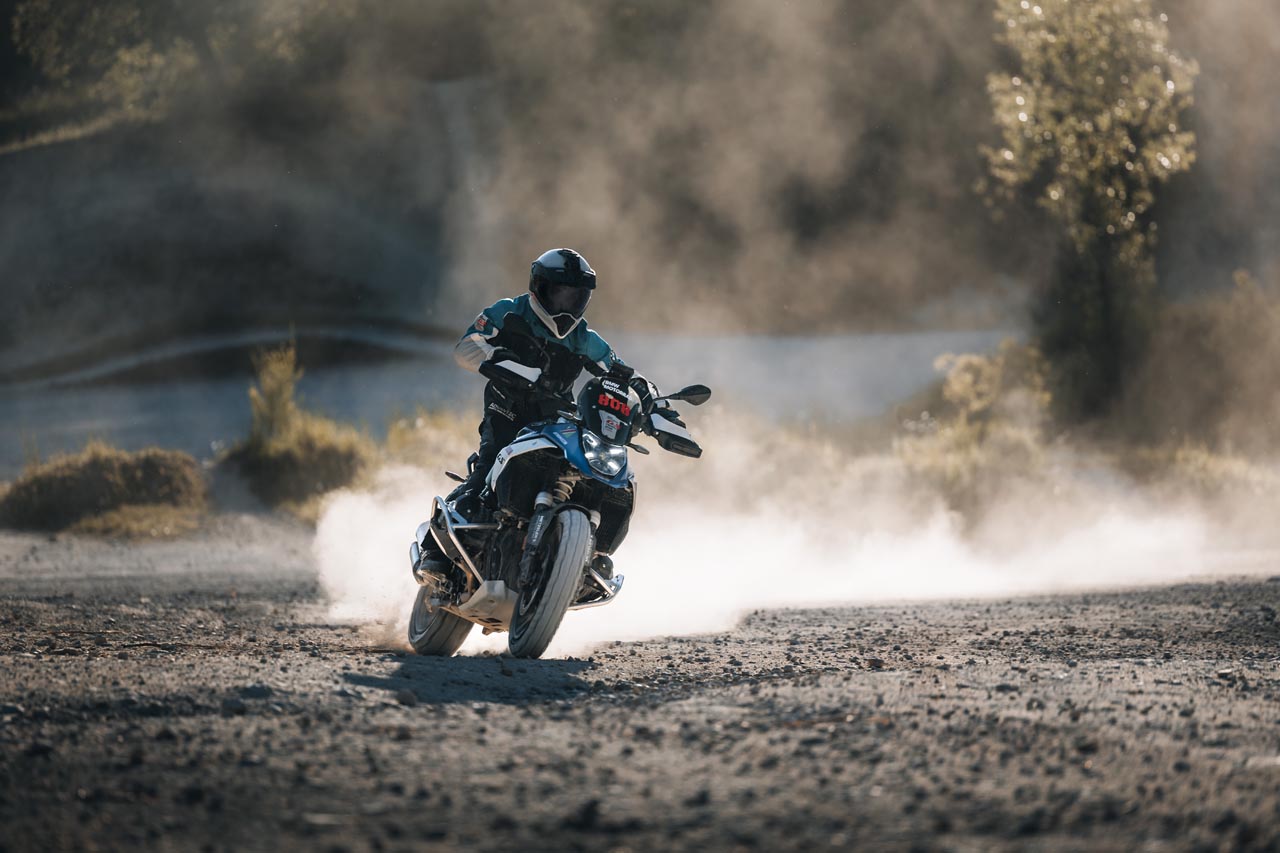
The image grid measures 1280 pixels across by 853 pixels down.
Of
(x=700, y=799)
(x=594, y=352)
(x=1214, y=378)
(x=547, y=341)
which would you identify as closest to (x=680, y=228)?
(x=1214, y=378)

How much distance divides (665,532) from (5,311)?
28.1 m

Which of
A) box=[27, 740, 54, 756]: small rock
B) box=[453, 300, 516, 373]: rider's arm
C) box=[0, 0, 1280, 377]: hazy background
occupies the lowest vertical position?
box=[27, 740, 54, 756]: small rock

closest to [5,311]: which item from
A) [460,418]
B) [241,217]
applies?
[241,217]

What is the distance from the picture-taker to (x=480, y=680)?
6543 mm

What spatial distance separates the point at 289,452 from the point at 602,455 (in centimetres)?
1393

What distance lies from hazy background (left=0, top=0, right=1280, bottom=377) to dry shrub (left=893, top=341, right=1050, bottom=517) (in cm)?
1618

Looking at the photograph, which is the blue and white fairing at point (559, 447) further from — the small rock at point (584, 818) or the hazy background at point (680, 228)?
the hazy background at point (680, 228)

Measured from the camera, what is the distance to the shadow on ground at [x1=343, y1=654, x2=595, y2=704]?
608 cm

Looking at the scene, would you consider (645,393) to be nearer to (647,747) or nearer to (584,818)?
(647,747)

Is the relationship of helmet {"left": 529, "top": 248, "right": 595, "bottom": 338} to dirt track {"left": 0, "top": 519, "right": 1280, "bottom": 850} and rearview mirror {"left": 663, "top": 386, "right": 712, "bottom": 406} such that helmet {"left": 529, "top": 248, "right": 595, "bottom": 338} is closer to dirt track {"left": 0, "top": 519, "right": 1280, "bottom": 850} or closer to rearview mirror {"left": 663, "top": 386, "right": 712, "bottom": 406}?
rearview mirror {"left": 663, "top": 386, "right": 712, "bottom": 406}

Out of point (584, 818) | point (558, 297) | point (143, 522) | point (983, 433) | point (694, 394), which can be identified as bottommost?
point (584, 818)

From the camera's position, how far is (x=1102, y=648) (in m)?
8.32

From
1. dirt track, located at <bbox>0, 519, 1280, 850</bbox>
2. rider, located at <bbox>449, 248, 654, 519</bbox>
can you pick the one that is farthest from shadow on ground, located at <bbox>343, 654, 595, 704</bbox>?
rider, located at <bbox>449, 248, 654, 519</bbox>

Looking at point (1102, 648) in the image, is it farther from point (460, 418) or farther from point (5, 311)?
point (5, 311)
